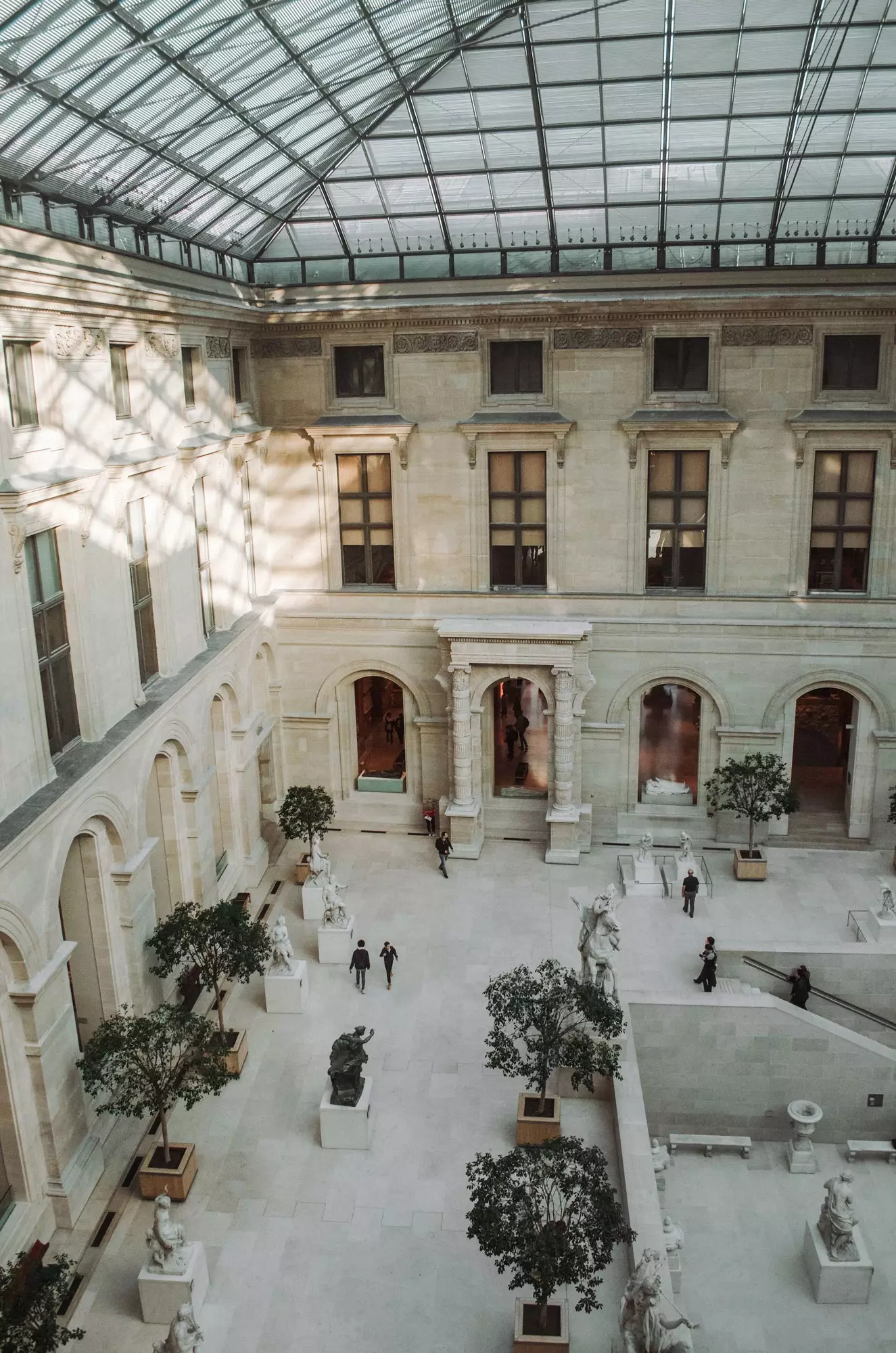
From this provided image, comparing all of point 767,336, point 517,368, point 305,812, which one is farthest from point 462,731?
point 767,336

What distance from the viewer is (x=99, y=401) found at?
21.1m

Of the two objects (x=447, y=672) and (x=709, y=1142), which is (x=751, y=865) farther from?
(x=447, y=672)

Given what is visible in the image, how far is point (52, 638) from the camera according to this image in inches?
778

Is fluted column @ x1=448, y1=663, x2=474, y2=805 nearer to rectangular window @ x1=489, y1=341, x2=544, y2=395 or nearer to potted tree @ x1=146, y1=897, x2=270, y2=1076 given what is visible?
rectangular window @ x1=489, y1=341, x2=544, y2=395

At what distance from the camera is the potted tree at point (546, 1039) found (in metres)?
20.3

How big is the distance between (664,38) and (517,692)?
20.4m

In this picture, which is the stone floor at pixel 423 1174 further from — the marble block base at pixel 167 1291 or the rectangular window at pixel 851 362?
the rectangular window at pixel 851 362

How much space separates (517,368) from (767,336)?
631cm

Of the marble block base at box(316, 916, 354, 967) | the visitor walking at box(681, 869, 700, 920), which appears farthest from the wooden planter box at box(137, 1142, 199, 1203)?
the visitor walking at box(681, 869, 700, 920)

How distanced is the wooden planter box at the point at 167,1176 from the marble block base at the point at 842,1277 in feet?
36.7

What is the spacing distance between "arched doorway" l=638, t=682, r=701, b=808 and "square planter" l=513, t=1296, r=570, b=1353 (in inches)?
681

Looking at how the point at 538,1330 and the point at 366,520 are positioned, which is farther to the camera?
the point at 366,520

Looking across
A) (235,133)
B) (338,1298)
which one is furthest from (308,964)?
(235,133)

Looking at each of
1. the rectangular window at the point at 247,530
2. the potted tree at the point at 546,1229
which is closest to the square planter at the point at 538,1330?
the potted tree at the point at 546,1229
